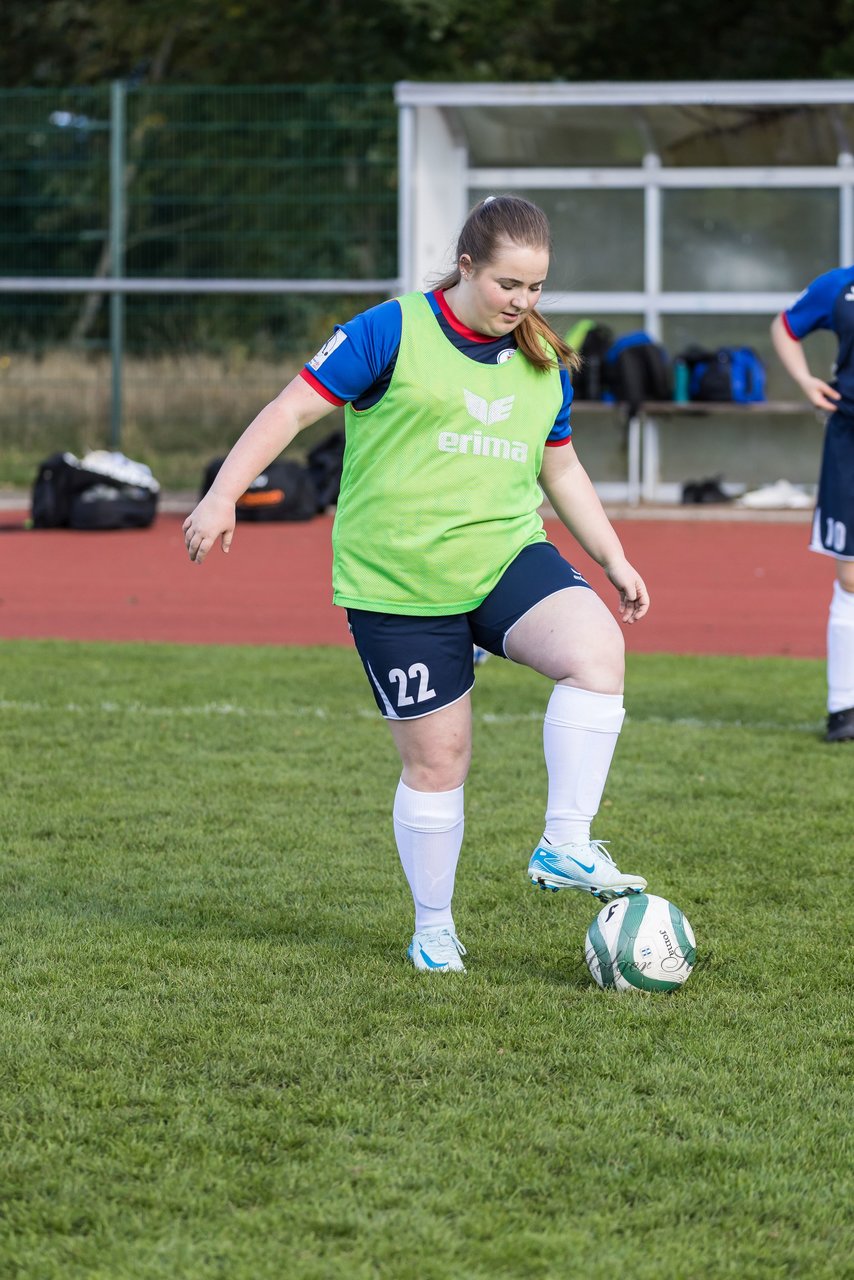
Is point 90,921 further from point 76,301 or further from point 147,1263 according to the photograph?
point 76,301

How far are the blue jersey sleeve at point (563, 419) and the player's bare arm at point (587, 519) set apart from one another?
A: 25 millimetres

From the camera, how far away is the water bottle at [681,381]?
628 inches

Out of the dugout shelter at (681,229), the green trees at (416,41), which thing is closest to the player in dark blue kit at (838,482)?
the dugout shelter at (681,229)

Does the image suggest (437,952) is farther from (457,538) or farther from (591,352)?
(591,352)

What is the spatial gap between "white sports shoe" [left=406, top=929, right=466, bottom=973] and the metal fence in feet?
41.2

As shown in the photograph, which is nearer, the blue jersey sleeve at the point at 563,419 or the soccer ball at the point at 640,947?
the soccer ball at the point at 640,947

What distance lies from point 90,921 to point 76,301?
13310 mm

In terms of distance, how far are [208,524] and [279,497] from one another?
1120 centimetres

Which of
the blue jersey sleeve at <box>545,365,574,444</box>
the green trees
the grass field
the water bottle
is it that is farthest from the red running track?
the green trees

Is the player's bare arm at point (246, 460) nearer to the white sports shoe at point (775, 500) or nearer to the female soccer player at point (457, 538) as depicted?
the female soccer player at point (457, 538)

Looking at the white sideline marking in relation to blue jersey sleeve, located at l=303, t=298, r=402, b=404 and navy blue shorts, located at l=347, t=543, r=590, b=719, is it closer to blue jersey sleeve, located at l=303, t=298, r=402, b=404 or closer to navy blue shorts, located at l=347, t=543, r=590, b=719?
navy blue shorts, located at l=347, t=543, r=590, b=719

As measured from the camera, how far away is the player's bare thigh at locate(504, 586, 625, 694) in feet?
12.5

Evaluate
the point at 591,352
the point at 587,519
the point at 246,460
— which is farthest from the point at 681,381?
the point at 246,460

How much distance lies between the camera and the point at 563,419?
13.2 feet
